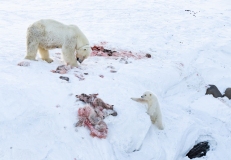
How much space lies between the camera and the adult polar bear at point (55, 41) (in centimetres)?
862

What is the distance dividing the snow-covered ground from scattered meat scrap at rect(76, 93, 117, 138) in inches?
5.6

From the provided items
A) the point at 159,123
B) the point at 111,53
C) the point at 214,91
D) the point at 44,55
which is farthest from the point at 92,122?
the point at 214,91

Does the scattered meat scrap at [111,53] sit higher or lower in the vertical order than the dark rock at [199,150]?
higher

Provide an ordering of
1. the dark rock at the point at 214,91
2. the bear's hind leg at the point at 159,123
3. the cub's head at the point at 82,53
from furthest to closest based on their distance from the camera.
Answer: the dark rock at the point at 214,91, the cub's head at the point at 82,53, the bear's hind leg at the point at 159,123

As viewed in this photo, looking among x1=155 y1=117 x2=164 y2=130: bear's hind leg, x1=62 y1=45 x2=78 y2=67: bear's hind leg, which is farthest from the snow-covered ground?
x1=62 y1=45 x2=78 y2=67: bear's hind leg

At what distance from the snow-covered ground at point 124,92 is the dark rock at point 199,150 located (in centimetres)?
12

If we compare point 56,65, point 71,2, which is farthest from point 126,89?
point 71,2

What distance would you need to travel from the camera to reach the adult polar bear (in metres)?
8.62

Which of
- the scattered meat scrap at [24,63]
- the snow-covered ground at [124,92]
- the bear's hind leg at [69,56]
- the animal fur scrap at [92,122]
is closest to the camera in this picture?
the snow-covered ground at [124,92]

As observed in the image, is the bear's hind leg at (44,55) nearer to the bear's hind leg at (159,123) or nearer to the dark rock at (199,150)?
the bear's hind leg at (159,123)

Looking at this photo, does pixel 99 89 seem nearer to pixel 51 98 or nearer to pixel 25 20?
pixel 51 98

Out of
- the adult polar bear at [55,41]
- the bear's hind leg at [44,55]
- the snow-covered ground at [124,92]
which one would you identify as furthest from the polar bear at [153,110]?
the bear's hind leg at [44,55]

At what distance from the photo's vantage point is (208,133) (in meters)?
8.09

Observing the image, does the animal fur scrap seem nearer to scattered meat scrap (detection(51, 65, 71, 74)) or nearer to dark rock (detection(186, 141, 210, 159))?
scattered meat scrap (detection(51, 65, 71, 74))
